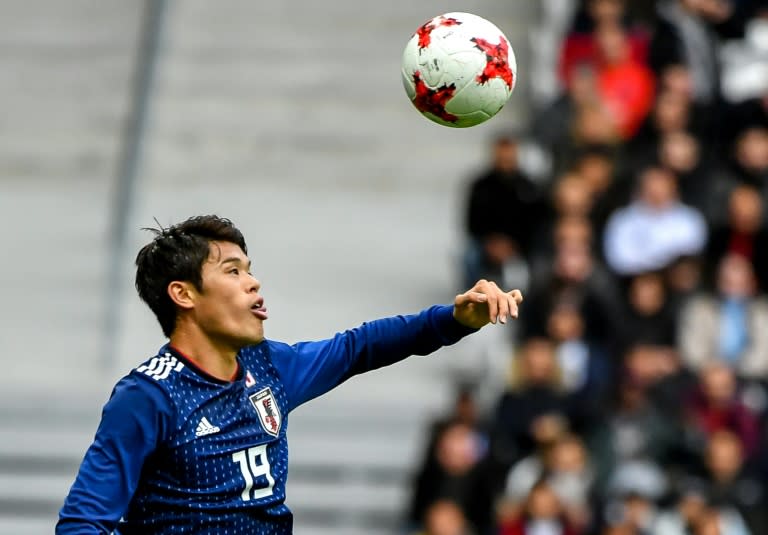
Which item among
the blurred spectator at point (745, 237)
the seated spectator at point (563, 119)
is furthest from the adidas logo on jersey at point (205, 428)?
the seated spectator at point (563, 119)

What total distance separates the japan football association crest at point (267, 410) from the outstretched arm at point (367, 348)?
105 millimetres

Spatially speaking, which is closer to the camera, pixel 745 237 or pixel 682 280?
pixel 682 280

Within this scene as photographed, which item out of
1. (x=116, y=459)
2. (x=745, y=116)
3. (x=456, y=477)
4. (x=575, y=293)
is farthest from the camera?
(x=745, y=116)

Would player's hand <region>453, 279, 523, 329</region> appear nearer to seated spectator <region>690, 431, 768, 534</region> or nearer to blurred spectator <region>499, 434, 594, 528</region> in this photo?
blurred spectator <region>499, 434, 594, 528</region>

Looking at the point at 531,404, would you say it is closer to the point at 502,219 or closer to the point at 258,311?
the point at 502,219

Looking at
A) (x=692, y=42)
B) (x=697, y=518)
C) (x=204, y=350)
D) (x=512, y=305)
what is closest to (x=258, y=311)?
(x=204, y=350)

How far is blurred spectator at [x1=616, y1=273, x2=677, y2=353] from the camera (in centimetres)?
1031

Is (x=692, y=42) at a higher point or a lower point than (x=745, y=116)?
higher

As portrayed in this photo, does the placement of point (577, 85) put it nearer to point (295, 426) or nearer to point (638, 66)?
point (638, 66)

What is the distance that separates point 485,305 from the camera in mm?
4703

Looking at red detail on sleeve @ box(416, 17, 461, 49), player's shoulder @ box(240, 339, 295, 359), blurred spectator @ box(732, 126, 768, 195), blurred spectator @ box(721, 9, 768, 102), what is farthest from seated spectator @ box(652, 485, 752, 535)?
player's shoulder @ box(240, 339, 295, 359)

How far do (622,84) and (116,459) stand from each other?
7.99 meters

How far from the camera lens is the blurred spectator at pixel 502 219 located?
1090 centimetres

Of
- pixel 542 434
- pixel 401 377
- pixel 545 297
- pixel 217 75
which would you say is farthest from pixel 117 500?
pixel 217 75
